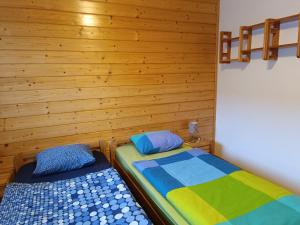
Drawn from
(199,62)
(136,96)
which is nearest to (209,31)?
(199,62)

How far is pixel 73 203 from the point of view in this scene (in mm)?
1603

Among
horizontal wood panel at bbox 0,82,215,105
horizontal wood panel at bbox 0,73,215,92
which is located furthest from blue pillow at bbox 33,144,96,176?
horizontal wood panel at bbox 0,73,215,92

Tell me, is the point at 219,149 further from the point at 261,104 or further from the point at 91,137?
the point at 91,137

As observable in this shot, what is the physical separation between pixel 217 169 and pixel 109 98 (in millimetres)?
1399

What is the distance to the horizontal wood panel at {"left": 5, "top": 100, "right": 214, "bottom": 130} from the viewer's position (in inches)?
93.1

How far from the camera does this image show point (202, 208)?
1.49m

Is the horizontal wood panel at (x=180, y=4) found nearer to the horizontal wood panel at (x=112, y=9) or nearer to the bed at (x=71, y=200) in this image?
the horizontal wood panel at (x=112, y=9)

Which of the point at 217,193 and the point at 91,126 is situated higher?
the point at 91,126

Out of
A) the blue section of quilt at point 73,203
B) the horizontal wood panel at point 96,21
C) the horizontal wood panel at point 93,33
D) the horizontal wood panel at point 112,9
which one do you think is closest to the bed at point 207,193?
the blue section of quilt at point 73,203

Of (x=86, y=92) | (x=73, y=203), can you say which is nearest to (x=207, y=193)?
(x=73, y=203)

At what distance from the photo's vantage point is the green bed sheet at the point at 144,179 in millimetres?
1536

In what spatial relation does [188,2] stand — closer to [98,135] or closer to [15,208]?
[98,135]

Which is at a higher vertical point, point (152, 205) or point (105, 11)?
point (105, 11)

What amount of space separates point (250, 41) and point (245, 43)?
9cm
